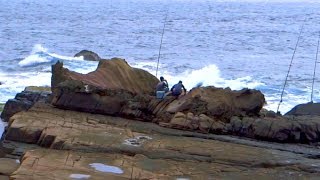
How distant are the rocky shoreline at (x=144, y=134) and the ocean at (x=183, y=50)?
24.0 feet

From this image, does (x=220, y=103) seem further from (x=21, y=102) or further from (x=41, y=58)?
(x=41, y=58)

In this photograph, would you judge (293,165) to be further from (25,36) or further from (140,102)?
→ (25,36)

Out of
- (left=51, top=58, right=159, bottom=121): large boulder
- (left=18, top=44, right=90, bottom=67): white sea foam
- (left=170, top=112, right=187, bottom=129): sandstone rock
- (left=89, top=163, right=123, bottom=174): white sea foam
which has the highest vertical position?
(left=18, top=44, right=90, bottom=67): white sea foam

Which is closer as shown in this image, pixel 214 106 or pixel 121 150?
pixel 121 150

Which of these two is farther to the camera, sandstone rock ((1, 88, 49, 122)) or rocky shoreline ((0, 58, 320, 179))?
sandstone rock ((1, 88, 49, 122))

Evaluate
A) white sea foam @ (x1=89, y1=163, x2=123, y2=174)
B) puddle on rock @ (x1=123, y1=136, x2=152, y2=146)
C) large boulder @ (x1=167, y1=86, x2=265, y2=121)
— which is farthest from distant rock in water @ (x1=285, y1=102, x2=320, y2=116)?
white sea foam @ (x1=89, y1=163, x2=123, y2=174)

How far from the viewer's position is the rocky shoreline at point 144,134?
14.5 meters

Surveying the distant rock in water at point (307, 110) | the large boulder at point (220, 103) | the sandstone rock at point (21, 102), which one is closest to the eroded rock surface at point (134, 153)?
the large boulder at point (220, 103)

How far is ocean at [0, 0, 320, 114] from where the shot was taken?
33688 mm

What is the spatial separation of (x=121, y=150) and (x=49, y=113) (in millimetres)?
3509

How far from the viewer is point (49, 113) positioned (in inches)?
722

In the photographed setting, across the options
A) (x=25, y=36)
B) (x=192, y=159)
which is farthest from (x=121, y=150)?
(x=25, y=36)

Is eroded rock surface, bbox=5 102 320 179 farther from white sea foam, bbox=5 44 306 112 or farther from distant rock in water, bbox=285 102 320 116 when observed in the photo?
white sea foam, bbox=5 44 306 112

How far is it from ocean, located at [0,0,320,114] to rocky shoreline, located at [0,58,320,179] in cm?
730
